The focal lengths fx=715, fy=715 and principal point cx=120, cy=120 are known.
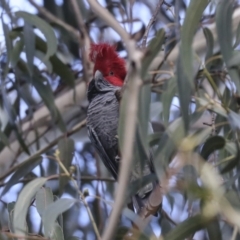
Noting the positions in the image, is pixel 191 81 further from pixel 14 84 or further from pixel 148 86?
pixel 14 84

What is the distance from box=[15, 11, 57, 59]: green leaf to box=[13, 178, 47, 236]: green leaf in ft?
1.96

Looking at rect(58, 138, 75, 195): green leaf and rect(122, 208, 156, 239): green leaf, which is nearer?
rect(122, 208, 156, 239): green leaf

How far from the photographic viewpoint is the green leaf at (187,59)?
50.6 inches

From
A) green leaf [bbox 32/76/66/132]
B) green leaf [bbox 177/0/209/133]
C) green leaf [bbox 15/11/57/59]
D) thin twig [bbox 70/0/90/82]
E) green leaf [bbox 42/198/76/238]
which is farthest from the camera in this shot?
thin twig [bbox 70/0/90/82]

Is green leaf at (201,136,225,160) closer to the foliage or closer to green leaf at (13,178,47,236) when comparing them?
the foliage

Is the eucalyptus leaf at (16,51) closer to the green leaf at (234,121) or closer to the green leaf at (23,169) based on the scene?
the green leaf at (23,169)

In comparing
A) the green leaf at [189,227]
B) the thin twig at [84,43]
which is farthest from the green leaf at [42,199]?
the thin twig at [84,43]

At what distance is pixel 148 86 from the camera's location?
143 cm

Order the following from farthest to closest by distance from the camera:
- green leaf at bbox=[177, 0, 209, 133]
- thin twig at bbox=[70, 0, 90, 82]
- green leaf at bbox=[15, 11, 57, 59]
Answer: thin twig at bbox=[70, 0, 90, 82] < green leaf at bbox=[15, 11, 57, 59] < green leaf at bbox=[177, 0, 209, 133]

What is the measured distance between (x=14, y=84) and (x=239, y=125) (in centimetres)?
126

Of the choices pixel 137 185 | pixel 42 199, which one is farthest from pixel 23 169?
pixel 137 185

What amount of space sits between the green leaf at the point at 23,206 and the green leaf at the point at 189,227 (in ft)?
0.97

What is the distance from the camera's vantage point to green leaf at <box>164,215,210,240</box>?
4.69ft

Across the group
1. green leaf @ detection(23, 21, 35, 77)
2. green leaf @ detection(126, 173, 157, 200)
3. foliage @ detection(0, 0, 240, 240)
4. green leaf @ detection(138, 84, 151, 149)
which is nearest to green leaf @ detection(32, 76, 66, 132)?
foliage @ detection(0, 0, 240, 240)
